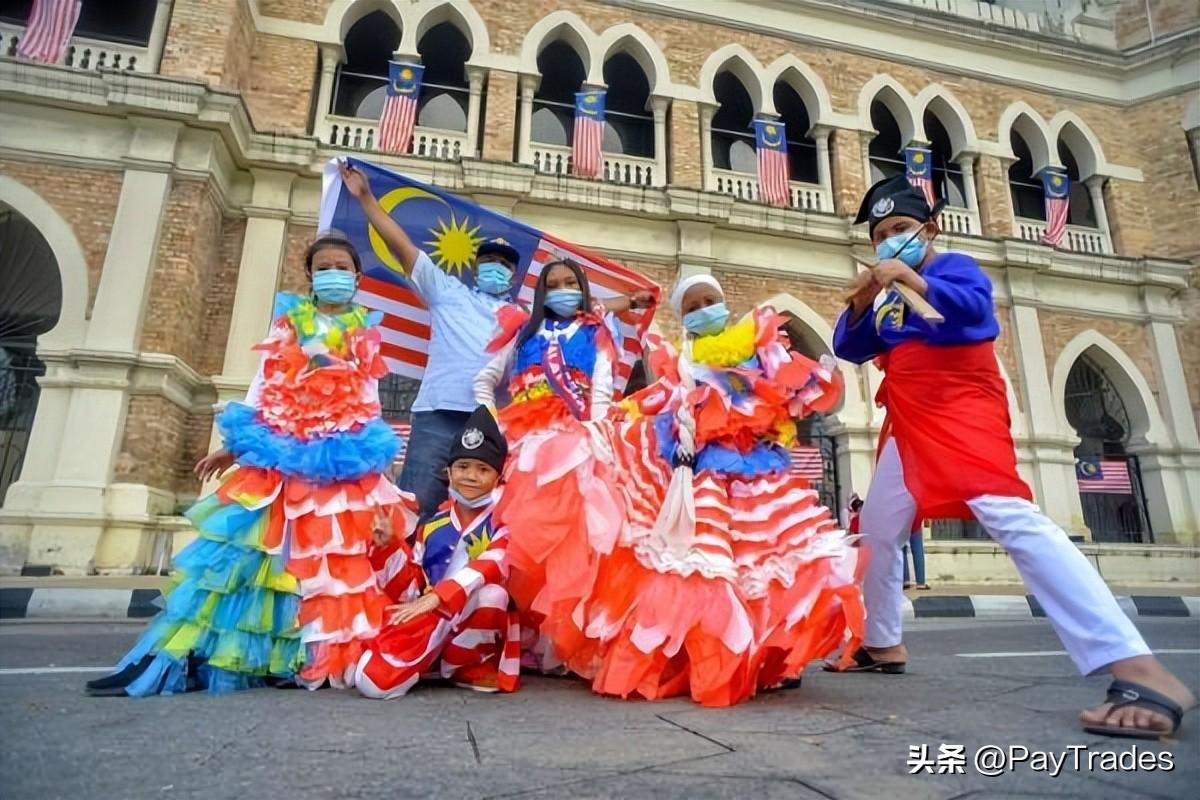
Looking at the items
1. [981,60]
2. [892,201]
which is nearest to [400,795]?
[892,201]

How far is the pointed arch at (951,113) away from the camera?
475 inches

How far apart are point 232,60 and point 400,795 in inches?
405

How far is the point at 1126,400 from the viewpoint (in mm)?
11797

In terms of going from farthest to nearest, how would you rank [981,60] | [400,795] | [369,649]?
[981,60] < [369,649] < [400,795]

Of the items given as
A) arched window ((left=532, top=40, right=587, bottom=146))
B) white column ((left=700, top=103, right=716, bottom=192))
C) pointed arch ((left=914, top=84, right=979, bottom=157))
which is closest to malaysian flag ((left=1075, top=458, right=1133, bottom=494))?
pointed arch ((left=914, top=84, right=979, bottom=157))

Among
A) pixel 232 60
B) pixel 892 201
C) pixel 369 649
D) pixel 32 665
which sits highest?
pixel 232 60

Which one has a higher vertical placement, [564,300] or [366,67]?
[366,67]

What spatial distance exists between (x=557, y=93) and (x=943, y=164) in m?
7.79

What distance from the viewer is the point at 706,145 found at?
10.9 m

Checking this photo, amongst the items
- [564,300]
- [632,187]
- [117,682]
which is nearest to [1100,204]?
[632,187]

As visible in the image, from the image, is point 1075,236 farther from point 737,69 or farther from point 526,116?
point 526,116

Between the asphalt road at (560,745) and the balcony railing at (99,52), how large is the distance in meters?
9.05

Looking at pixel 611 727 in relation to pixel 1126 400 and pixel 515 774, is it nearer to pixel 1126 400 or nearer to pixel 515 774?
pixel 515 774

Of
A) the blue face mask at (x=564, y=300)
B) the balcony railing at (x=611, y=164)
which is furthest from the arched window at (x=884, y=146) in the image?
the blue face mask at (x=564, y=300)
